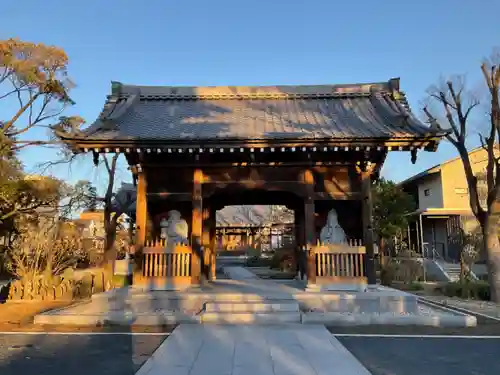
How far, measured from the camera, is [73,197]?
2261cm

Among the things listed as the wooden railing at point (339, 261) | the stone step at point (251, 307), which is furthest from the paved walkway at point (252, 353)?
the wooden railing at point (339, 261)

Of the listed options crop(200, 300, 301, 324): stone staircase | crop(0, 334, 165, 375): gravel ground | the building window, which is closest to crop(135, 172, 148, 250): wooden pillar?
crop(200, 300, 301, 324): stone staircase

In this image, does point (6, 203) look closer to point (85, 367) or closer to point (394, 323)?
point (85, 367)

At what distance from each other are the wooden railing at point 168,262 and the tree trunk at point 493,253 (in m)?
9.73

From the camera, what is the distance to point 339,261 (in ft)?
31.4

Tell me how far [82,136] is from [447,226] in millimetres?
23749

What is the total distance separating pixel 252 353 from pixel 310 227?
430 centimetres

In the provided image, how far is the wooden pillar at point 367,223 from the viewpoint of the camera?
967 centimetres

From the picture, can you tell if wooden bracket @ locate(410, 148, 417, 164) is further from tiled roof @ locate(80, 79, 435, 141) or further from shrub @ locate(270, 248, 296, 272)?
shrub @ locate(270, 248, 296, 272)

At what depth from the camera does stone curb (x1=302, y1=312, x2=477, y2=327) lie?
27.1ft

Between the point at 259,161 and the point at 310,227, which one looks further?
the point at 259,161

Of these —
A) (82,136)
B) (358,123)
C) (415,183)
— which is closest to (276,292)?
(358,123)

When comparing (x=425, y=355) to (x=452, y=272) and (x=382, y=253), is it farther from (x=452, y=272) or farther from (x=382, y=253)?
(x=382, y=253)

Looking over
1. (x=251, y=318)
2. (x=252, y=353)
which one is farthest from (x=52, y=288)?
(x=252, y=353)
